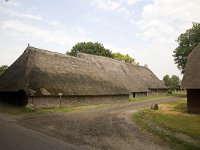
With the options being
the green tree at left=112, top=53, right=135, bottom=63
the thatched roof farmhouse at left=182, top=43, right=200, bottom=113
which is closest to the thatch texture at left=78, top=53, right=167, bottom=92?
the thatched roof farmhouse at left=182, top=43, right=200, bottom=113

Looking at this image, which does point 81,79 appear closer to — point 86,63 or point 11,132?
point 86,63

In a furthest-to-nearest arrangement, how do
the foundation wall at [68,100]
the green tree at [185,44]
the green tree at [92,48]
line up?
the green tree at [92,48], the green tree at [185,44], the foundation wall at [68,100]

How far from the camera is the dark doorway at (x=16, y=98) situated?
1096 inches

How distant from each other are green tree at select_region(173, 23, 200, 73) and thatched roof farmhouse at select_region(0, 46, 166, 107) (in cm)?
1762

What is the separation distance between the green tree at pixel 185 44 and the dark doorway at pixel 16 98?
37979mm

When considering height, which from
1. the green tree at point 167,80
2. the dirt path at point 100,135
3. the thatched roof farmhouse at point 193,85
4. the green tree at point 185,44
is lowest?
the dirt path at point 100,135

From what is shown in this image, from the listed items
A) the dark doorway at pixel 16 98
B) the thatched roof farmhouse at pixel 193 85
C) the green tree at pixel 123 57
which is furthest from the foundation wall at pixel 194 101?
the green tree at pixel 123 57

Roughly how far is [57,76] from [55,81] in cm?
129

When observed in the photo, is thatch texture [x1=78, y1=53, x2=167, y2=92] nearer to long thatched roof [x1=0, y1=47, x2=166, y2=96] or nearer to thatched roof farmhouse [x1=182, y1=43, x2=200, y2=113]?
long thatched roof [x1=0, y1=47, x2=166, y2=96]

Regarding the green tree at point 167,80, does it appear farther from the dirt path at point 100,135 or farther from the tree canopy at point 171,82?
the dirt path at point 100,135

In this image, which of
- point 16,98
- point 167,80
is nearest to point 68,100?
point 16,98

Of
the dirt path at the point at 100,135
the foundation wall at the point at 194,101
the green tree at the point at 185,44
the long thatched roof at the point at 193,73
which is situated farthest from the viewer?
the green tree at the point at 185,44

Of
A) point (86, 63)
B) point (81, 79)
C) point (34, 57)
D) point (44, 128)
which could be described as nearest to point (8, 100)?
point (34, 57)

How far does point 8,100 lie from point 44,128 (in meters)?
19.4
